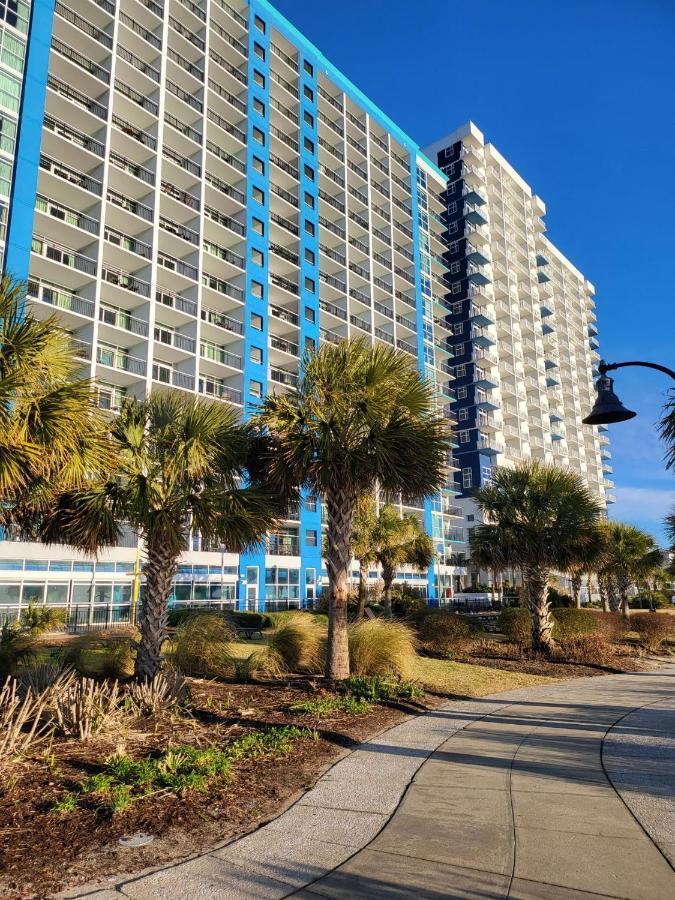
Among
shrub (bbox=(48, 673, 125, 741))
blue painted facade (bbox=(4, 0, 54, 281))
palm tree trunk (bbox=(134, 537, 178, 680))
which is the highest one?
blue painted facade (bbox=(4, 0, 54, 281))

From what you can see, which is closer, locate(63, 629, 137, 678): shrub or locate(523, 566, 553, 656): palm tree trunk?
locate(63, 629, 137, 678): shrub

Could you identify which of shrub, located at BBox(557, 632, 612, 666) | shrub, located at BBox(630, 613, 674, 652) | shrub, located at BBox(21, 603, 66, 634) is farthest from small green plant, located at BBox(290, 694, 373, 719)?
shrub, located at BBox(21, 603, 66, 634)

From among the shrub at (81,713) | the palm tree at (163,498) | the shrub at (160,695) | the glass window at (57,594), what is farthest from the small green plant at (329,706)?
the glass window at (57,594)

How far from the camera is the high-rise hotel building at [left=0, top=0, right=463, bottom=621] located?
37.2m

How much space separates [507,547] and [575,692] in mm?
8369

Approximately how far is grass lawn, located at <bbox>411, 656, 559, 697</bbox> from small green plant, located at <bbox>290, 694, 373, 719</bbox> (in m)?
2.86

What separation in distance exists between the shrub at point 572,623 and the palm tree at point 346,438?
12.1m

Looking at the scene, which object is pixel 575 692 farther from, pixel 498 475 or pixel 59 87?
pixel 59 87

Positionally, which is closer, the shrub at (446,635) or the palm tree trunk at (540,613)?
the shrub at (446,635)

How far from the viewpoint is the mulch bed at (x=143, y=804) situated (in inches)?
185

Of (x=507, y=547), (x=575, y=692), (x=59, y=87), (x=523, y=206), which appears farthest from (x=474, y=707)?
(x=523, y=206)

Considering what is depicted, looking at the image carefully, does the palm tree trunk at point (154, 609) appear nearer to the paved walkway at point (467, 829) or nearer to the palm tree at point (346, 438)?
the palm tree at point (346, 438)

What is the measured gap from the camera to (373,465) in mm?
13195

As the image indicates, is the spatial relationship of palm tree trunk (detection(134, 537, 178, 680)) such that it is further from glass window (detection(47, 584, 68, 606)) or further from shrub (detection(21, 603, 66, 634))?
glass window (detection(47, 584, 68, 606))
